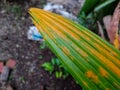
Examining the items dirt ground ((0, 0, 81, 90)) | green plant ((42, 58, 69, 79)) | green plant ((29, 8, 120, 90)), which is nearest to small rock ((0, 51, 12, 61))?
dirt ground ((0, 0, 81, 90))

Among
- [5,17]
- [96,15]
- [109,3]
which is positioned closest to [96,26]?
[96,15]

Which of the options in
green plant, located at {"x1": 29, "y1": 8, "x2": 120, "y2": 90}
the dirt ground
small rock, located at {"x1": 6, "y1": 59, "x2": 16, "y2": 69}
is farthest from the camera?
small rock, located at {"x1": 6, "y1": 59, "x2": 16, "y2": 69}

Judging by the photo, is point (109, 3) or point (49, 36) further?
point (109, 3)

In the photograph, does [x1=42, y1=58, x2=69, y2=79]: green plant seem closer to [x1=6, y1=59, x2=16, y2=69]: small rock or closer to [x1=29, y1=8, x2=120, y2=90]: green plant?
[x1=6, y1=59, x2=16, y2=69]: small rock

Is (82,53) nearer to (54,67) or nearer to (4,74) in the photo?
(54,67)

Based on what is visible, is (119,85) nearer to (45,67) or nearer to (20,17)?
(45,67)

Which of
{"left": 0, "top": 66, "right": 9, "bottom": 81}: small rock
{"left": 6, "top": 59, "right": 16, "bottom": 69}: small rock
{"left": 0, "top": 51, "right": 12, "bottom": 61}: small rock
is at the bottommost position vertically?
{"left": 0, "top": 66, "right": 9, "bottom": 81}: small rock

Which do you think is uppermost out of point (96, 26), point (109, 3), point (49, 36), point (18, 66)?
point (49, 36)
